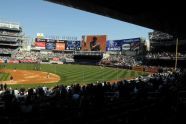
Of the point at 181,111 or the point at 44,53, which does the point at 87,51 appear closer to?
the point at 44,53

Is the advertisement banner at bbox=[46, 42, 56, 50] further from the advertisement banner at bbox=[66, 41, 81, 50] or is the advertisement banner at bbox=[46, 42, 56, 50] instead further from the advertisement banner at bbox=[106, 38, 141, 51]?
the advertisement banner at bbox=[106, 38, 141, 51]

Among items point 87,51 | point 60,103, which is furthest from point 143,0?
point 87,51

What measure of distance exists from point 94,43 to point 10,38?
37.9 meters

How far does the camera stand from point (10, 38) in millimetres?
138875

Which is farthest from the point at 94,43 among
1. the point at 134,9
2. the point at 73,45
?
the point at 134,9

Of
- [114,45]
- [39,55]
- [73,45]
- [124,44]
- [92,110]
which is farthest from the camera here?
[73,45]

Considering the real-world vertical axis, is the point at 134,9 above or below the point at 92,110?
above

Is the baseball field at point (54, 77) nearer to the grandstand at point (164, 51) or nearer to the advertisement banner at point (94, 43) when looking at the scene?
the grandstand at point (164, 51)

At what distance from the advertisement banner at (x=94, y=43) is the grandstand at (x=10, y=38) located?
30.0 meters

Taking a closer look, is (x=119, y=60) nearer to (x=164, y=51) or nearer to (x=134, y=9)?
(x=164, y=51)

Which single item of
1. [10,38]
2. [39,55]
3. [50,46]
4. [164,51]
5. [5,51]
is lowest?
[39,55]

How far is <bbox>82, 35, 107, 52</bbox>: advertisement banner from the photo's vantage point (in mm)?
123875

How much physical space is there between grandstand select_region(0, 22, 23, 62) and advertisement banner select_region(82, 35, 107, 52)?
98.4 ft

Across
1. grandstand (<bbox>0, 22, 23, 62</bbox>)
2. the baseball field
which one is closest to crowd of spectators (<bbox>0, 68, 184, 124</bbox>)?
the baseball field
